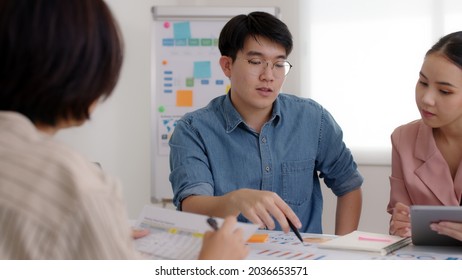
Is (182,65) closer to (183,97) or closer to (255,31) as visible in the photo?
(183,97)

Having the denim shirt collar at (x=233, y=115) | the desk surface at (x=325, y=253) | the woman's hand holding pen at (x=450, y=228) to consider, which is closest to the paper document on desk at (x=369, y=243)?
the desk surface at (x=325, y=253)

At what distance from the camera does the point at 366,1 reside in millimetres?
3320

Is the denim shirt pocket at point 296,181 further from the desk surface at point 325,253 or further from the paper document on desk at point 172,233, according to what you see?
the paper document on desk at point 172,233

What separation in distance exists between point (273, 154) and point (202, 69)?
1377mm

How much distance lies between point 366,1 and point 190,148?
196 cm

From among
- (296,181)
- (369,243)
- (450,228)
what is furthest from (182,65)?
(450,228)

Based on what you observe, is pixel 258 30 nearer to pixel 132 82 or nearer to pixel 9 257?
pixel 9 257

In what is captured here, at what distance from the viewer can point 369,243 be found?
4.39 ft

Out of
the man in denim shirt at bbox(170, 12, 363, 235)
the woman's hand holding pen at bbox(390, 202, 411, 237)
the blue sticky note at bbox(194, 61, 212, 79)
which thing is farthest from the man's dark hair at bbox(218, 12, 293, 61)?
the blue sticky note at bbox(194, 61, 212, 79)

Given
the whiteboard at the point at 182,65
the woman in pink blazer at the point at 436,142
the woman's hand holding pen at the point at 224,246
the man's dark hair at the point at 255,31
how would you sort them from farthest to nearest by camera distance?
the whiteboard at the point at 182,65
the man's dark hair at the point at 255,31
the woman in pink blazer at the point at 436,142
the woman's hand holding pen at the point at 224,246

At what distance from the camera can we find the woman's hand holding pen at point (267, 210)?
129cm

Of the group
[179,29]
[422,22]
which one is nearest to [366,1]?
[422,22]

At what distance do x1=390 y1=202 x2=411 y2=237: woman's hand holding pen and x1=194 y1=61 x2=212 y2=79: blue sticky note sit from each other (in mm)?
1788

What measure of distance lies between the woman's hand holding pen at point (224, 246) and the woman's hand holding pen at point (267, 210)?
0.31 m
